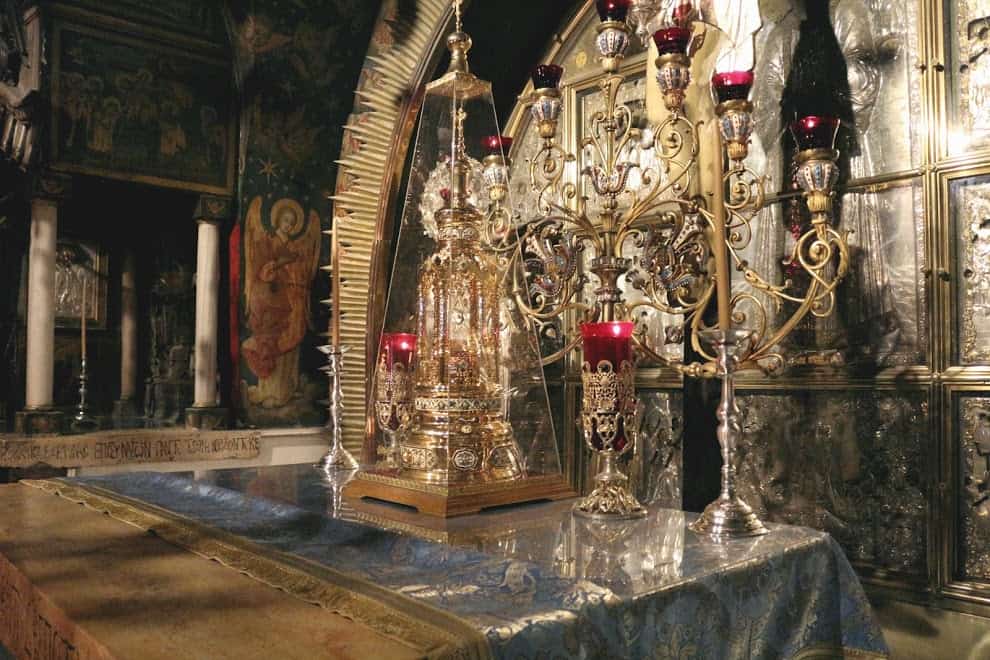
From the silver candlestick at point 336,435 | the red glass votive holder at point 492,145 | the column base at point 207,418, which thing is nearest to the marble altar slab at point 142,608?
the silver candlestick at point 336,435

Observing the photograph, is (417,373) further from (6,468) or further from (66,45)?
(66,45)

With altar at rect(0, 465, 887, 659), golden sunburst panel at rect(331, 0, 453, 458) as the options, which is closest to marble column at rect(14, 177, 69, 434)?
golden sunburst panel at rect(331, 0, 453, 458)

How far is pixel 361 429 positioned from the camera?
4695 millimetres

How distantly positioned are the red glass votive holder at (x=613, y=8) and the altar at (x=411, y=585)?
1381 millimetres

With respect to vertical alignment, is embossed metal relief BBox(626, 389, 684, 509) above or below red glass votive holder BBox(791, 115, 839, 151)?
below

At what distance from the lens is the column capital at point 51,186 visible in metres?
5.04

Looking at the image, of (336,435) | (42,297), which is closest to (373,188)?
(336,435)

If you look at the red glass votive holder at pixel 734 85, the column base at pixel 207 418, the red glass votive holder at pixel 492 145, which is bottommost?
the column base at pixel 207 418

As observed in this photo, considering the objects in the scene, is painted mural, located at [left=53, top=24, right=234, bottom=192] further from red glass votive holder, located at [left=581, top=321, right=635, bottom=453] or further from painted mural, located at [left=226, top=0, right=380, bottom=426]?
red glass votive holder, located at [left=581, top=321, right=635, bottom=453]

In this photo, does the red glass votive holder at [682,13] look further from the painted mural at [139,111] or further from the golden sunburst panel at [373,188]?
the painted mural at [139,111]

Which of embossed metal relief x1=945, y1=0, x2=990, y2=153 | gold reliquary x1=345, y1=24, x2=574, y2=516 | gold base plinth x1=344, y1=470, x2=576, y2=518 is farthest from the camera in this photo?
embossed metal relief x1=945, y1=0, x2=990, y2=153

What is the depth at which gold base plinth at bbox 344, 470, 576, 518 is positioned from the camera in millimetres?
1901

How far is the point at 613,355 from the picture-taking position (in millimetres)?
1855

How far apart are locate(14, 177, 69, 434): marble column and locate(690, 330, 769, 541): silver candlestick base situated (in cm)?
459
